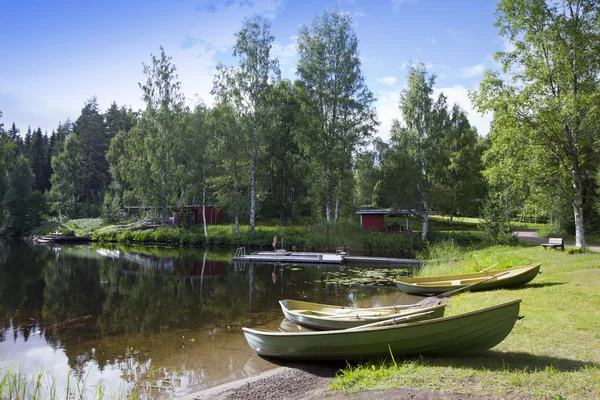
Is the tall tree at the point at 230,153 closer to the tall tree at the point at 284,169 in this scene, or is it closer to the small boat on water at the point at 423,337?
the tall tree at the point at 284,169

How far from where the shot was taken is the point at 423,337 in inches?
244

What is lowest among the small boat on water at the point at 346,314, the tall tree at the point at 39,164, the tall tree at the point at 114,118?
the small boat on water at the point at 346,314

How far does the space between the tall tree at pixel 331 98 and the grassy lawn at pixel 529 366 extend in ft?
76.8

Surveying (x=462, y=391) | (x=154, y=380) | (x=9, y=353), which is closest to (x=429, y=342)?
(x=462, y=391)

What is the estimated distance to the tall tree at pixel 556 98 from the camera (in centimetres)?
1669

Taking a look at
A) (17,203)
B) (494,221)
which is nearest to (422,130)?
(494,221)

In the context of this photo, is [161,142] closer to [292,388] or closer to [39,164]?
[292,388]

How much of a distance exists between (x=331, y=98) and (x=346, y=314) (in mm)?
25169

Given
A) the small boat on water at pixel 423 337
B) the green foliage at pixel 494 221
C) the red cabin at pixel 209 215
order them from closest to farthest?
the small boat on water at pixel 423 337 < the green foliage at pixel 494 221 < the red cabin at pixel 209 215

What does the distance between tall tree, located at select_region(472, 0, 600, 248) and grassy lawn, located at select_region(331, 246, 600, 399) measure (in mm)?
9959

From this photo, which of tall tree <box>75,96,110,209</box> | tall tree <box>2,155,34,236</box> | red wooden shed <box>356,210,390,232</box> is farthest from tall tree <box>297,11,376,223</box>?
tall tree <box>75,96,110,209</box>

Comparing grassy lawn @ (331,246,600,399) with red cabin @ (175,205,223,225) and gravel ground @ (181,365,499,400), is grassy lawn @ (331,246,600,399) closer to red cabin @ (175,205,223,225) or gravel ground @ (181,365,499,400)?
gravel ground @ (181,365,499,400)

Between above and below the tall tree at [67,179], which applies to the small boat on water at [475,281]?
below

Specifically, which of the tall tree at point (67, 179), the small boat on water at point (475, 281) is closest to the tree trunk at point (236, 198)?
the small boat on water at point (475, 281)
